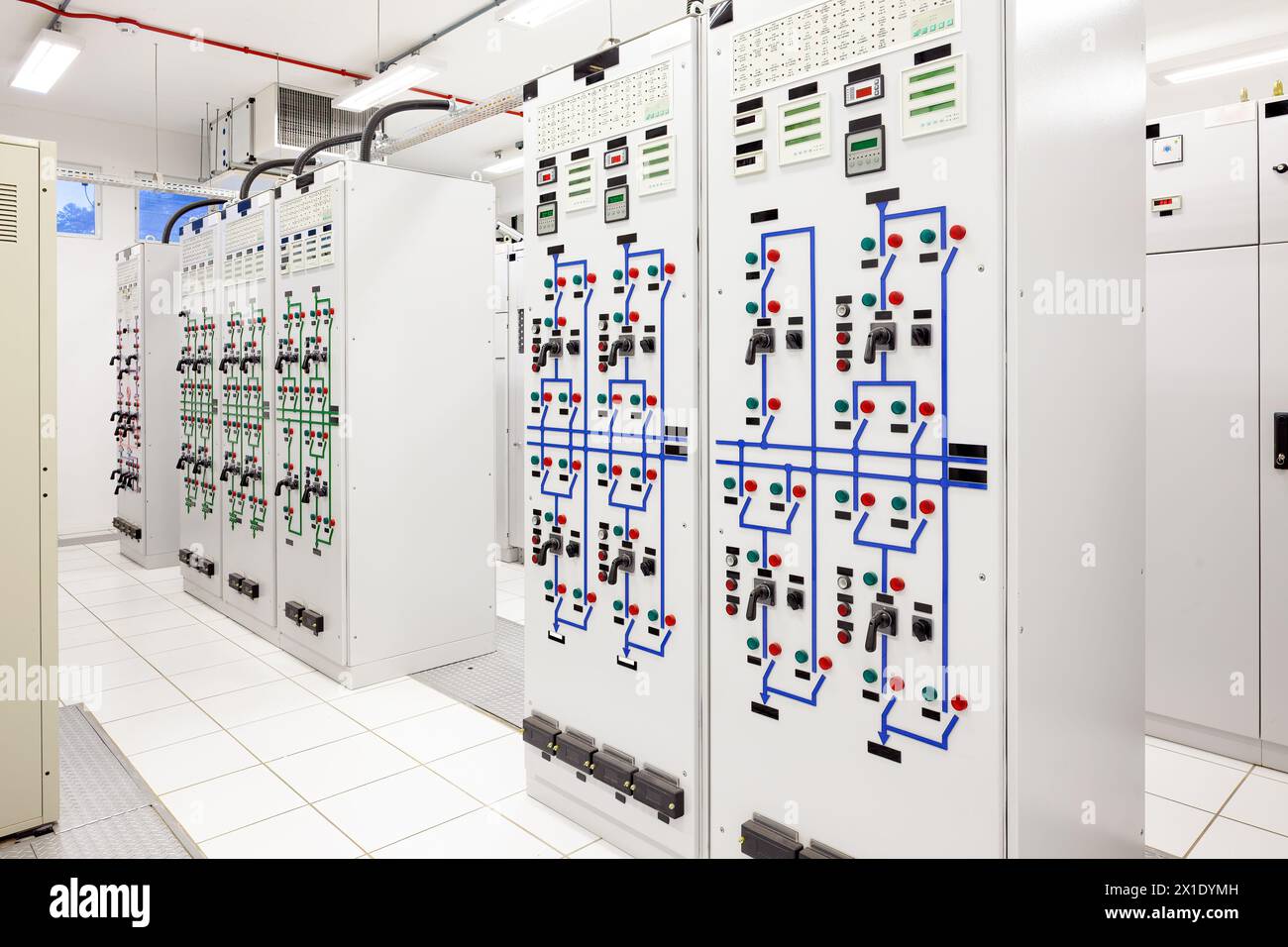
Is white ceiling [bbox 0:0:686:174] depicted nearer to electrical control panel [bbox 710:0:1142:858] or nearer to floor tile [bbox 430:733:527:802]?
electrical control panel [bbox 710:0:1142:858]

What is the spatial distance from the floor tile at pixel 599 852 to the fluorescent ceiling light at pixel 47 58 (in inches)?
243

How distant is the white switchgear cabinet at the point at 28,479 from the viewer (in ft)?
8.35

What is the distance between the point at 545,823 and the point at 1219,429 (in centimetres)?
299

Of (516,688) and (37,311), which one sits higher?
(37,311)

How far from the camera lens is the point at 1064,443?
1887 millimetres

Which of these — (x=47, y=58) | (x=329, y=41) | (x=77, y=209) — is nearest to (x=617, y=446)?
(x=329, y=41)

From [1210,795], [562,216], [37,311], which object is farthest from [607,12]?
[1210,795]

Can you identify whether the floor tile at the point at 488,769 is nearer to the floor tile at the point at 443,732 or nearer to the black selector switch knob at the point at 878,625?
the floor tile at the point at 443,732

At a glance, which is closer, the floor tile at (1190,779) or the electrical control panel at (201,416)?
the floor tile at (1190,779)

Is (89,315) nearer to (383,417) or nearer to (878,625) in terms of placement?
(383,417)

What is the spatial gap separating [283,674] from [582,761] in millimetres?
2319

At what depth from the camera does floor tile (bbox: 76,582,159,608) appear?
18.6 ft

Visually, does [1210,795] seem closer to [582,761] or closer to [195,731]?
[582,761]

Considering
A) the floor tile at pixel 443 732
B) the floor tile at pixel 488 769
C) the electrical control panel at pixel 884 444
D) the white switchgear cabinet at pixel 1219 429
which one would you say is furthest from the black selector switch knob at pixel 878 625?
the white switchgear cabinet at pixel 1219 429
